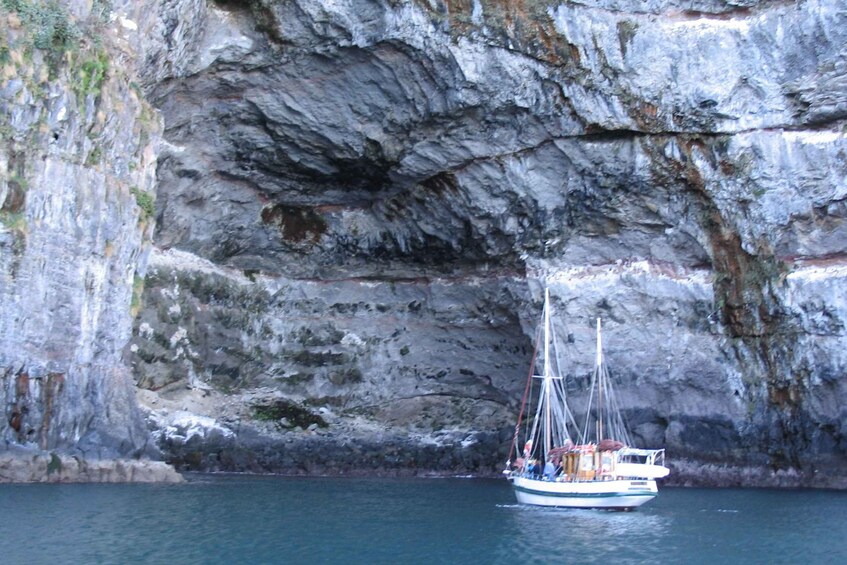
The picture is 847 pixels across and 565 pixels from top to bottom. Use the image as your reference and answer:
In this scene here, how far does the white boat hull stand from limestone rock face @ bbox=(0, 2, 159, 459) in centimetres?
1056

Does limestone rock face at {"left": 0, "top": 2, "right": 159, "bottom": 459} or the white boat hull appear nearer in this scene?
limestone rock face at {"left": 0, "top": 2, "right": 159, "bottom": 459}

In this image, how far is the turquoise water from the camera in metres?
19.1

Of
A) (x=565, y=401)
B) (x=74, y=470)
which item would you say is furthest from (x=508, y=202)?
(x=74, y=470)

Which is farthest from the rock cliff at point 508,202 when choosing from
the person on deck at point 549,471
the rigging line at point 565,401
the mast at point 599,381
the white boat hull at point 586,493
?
the white boat hull at point 586,493

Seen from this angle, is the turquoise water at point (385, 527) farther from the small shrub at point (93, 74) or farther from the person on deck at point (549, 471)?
the small shrub at point (93, 74)

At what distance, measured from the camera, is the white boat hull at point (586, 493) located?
90.5 ft

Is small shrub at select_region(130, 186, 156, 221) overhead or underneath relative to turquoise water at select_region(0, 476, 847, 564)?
overhead

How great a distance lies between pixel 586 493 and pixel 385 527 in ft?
23.9

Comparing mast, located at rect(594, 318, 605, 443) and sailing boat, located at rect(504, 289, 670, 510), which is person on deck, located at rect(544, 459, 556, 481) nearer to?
sailing boat, located at rect(504, 289, 670, 510)

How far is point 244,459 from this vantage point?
36.2m

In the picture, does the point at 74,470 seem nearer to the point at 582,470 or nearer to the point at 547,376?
the point at 582,470

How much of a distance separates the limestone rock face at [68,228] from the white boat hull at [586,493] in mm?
10564

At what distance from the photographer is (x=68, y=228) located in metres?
27.4

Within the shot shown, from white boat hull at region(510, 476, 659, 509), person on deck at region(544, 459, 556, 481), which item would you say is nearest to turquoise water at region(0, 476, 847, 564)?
white boat hull at region(510, 476, 659, 509)
